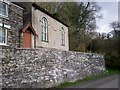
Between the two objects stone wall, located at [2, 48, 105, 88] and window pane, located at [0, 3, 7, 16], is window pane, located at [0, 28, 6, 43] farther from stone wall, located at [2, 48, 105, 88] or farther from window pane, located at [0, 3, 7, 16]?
stone wall, located at [2, 48, 105, 88]

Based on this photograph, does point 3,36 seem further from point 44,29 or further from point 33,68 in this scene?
point 44,29

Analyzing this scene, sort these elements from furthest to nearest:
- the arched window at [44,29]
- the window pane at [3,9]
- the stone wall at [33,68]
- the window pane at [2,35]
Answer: the arched window at [44,29], the window pane at [3,9], the window pane at [2,35], the stone wall at [33,68]

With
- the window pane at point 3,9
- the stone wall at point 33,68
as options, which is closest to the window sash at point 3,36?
the window pane at point 3,9

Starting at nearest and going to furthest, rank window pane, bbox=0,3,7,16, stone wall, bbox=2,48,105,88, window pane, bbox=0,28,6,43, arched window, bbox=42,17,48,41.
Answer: stone wall, bbox=2,48,105,88
window pane, bbox=0,28,6,43
window pane, bbox=0,3,7,16
arched window, bbox=42,17,48,41

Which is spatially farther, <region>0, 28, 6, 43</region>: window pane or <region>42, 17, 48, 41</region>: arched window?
Result: <region>42, 17, 48, 41</region>: arched window

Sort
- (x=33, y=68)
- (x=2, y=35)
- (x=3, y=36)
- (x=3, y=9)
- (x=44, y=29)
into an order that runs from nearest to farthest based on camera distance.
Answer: (x=33, y=68), (x=2, y=35), (x=3, y=36), (x=3, y=9), (x=44, y=29)

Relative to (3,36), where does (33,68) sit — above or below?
below

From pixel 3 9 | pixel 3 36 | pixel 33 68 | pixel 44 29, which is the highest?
pixel 3 9

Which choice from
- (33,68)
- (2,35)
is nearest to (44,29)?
(2,35)

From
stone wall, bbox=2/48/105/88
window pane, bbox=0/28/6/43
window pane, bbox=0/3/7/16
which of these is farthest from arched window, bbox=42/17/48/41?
stone wall, bbox=2/48/105/88

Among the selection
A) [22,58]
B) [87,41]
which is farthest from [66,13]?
[22,58]

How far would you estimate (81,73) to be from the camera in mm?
21562

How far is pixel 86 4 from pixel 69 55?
30097 mm

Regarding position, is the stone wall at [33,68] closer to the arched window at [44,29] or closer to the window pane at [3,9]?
the window pane at [3,9]
